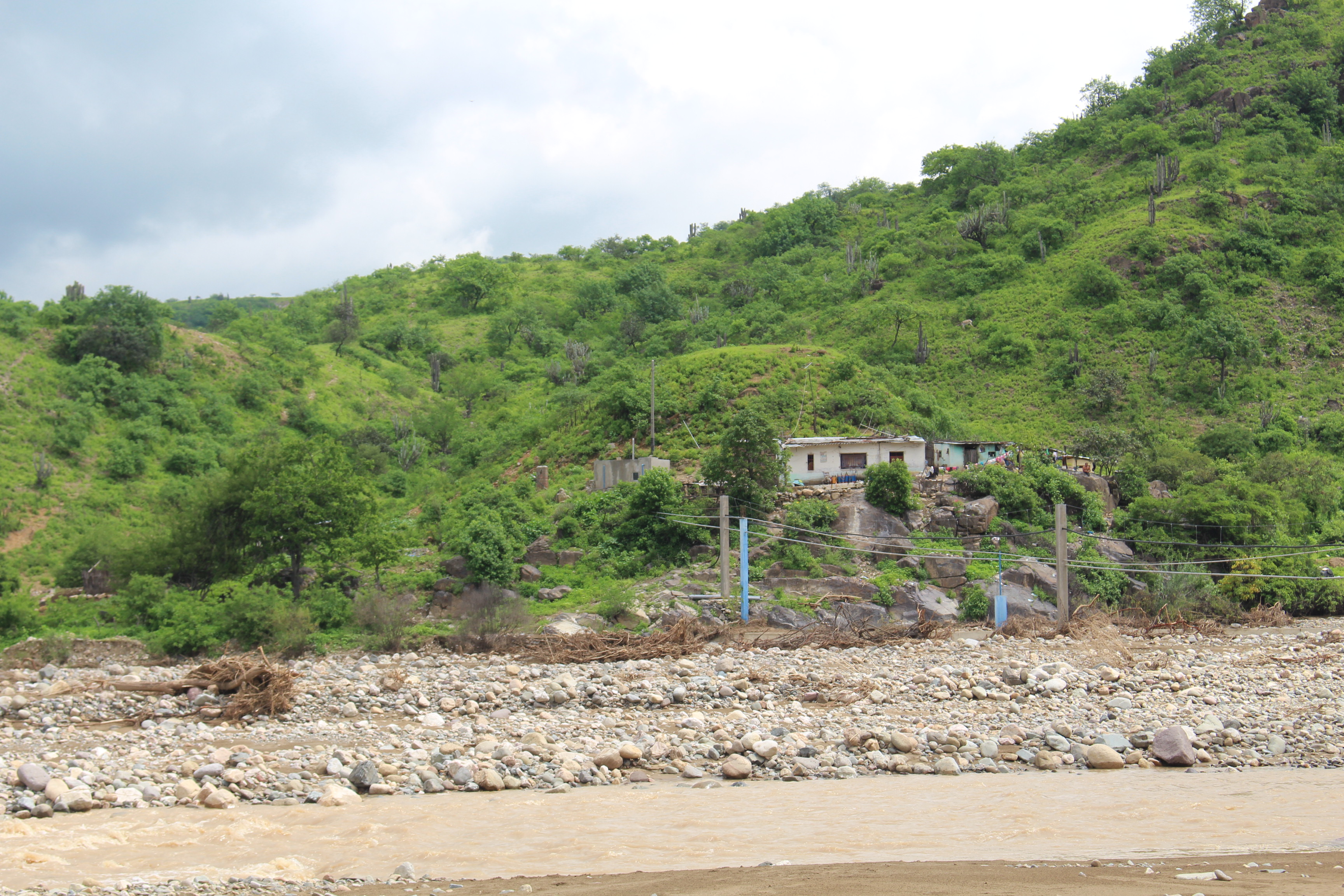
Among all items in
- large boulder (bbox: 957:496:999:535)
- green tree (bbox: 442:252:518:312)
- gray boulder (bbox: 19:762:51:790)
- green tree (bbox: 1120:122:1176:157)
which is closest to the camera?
gray boulder (bbox: 19:762:51:790)

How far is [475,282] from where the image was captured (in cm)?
8338

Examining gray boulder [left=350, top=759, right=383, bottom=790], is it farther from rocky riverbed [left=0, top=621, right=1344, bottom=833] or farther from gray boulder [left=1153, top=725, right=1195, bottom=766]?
gray boulder [left=1153, top=725, right=1195, bottom=766]

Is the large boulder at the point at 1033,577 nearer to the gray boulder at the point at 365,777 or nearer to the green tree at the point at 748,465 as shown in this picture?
the green tree at the point at 748,465

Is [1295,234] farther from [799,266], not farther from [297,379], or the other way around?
[297,379]

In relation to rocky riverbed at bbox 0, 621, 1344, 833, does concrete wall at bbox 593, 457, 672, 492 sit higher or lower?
higher

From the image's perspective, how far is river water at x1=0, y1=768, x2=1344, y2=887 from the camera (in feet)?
31.3

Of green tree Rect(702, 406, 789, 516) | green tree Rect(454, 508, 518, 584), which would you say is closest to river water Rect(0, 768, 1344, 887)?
green tree Rect(454, 508, 518, 584)

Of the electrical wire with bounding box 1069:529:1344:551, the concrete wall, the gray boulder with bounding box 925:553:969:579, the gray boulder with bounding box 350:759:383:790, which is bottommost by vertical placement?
the gray boulder with bounding box 350:759:383:790

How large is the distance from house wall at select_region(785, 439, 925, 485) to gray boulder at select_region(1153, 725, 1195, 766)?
22184 millimetres

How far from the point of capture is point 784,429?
41.1 meters

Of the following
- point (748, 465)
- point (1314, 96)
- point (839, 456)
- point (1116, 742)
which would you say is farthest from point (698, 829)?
point (1314, 96)

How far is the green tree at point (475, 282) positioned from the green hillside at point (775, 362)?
18.6 inches

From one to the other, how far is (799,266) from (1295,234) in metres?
35.9

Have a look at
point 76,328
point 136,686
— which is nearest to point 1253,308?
point 136,686
